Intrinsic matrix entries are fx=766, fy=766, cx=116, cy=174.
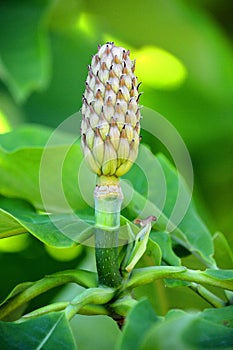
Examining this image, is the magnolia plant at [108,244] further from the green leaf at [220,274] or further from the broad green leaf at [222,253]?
the broad green leaf at [222,253]

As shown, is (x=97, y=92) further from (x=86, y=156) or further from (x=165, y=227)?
(x=165, y=227)

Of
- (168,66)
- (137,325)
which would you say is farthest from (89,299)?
(168,66)

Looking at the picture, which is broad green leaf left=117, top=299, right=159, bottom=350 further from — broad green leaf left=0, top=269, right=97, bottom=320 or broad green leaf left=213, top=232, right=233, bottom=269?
broad green leaf left=213, top=232, right=233, bottom=269

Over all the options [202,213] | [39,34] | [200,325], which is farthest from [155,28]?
[200,325]

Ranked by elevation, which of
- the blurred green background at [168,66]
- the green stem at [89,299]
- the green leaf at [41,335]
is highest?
the blurred green background at [168,66]

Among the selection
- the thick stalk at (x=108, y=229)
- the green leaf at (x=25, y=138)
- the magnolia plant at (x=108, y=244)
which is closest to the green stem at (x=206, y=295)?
the magnolia plant at (x=108, y=244)
